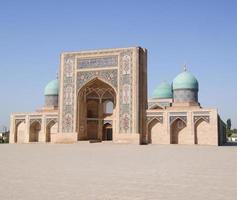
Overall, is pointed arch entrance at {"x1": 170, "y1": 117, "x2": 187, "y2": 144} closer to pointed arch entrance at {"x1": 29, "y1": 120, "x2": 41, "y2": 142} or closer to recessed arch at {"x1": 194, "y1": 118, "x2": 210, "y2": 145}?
recessed arch at {"x1": 194, "y1": 118, "x2": 210, "y2": 145}

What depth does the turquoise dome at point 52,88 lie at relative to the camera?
34594 millimetres

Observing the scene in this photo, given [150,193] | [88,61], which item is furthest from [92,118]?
[150,193]

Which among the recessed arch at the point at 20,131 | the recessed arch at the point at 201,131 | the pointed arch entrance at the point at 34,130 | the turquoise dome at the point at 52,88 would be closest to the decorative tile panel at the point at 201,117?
the recessed arch at the point at 201,131

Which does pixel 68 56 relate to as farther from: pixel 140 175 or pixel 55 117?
pixel 140 175

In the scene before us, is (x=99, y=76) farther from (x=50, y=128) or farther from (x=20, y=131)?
(x=20, y=131)

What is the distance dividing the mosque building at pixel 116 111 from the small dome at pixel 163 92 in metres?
1.75

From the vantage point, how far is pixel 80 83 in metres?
27.4

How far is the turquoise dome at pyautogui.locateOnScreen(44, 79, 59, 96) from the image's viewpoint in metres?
34.6

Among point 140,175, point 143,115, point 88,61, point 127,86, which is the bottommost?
point 140,175

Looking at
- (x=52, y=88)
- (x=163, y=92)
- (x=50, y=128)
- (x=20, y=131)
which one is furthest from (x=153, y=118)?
(x=20, y=131)

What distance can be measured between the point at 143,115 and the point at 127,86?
2651 millimetres

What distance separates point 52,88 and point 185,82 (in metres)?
14.0

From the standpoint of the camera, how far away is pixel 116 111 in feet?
86.9

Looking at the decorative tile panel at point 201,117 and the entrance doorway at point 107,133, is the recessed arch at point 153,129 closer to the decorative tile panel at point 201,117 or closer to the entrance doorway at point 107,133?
the decorative tile panel at point 201,117
